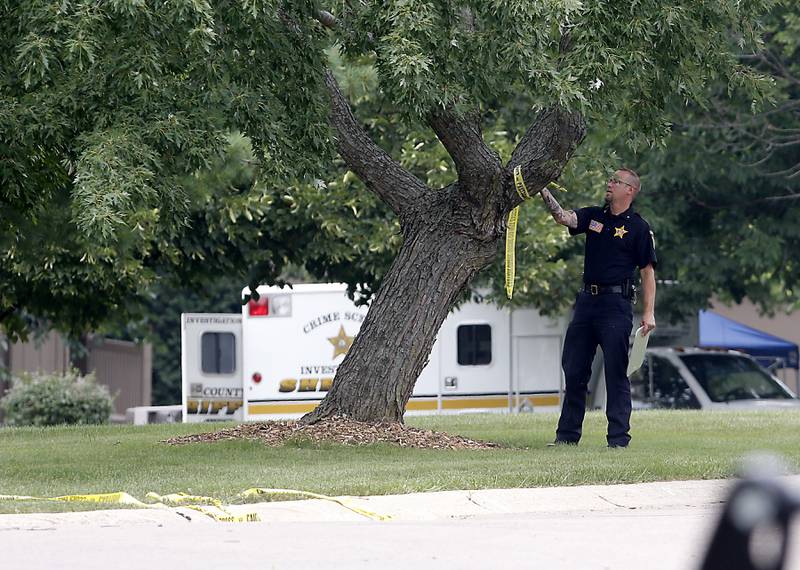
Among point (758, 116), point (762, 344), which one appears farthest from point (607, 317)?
point (762, 344)

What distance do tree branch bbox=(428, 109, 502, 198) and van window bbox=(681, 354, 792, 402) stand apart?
1175cm

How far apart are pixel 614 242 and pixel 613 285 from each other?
0.32m

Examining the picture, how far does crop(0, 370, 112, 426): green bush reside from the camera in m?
24.0

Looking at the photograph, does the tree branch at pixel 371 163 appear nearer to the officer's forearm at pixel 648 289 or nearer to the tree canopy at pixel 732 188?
the officer's forearm at pixel 648 289

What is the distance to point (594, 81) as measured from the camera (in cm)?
868

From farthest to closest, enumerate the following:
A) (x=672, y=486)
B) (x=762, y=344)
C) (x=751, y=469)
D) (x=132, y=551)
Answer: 1. (x=762, y=344)
2. (x=672, y=486)
3. (x=132, y=551)
4. (x=751, y=469)

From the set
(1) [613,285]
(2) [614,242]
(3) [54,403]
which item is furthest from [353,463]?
(3) [54,403]

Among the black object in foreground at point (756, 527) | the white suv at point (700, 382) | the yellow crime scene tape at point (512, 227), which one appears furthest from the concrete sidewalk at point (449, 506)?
the white suv at point (700, 382)

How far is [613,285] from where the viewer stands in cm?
995

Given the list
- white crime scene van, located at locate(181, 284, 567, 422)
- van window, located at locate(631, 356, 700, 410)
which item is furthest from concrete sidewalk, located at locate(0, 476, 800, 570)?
white crime scene van, located at locate(181, 284, 567, 422)

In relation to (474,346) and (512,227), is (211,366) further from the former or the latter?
(512,227)

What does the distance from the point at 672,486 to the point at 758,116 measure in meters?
14.6

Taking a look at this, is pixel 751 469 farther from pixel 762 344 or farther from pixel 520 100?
pixel 762 344

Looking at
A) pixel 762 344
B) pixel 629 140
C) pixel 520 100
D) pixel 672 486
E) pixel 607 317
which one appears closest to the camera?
pixel 672 486
